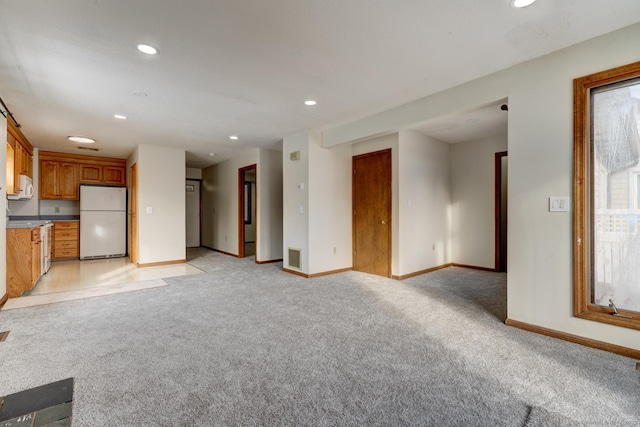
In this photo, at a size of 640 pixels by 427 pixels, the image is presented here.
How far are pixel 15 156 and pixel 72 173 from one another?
2304 mm

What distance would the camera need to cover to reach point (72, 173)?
22.0 ft

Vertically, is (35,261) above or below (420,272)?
above

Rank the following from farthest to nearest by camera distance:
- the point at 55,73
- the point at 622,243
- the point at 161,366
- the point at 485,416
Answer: the point at 55,73 → the point at 622,243 → the point at 161,366 → the point at 485,416

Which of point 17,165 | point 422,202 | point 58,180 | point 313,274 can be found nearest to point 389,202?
point 422,202

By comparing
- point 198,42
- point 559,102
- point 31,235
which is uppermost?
point 198,42

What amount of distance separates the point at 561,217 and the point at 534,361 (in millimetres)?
1184

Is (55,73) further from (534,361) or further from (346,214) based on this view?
(534,361)

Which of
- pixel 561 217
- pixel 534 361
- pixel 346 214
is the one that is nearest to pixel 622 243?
pixel 561 217

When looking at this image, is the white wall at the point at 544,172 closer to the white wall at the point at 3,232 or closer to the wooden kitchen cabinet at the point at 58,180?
the white wall at the point at 3,232

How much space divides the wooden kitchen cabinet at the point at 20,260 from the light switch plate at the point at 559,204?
592cm

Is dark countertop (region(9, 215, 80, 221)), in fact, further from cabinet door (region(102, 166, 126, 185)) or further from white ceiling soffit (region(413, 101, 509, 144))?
white ceiling soffit (region(413, 101, 509, 144))

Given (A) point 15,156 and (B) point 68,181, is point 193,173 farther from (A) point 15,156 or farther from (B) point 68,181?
(A) point 15,156

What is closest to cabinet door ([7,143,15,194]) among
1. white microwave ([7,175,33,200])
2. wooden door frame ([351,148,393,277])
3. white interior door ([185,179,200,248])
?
white microwave ([7,175,33,200])

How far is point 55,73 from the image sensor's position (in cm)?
277
